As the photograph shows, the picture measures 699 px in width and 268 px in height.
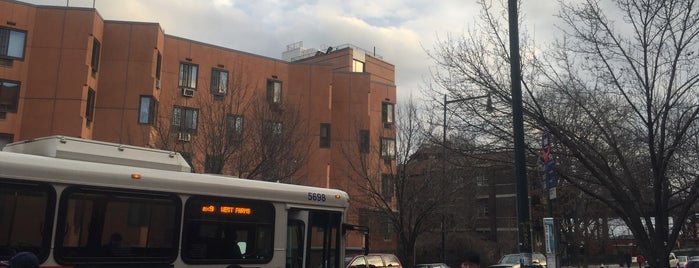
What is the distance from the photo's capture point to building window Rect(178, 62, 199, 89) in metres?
33.9

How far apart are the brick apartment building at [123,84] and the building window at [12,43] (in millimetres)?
44

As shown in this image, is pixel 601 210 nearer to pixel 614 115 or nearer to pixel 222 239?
pixel 614 115

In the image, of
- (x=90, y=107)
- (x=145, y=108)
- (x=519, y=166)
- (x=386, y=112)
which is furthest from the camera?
(x=386, y=112)

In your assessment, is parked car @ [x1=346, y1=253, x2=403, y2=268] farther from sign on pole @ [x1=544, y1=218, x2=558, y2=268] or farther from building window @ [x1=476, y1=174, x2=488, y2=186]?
sign on pole @ [x1=544, y1=218, x2=558, y2=268]

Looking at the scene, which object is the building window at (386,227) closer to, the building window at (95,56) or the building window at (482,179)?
the building window at (482,179)

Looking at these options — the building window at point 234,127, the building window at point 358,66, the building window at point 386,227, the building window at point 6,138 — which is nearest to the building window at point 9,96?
the building window at point 6,138

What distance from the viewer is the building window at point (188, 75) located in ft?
111

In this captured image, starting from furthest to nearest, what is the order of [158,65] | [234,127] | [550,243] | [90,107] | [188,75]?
1. [188,75]
2. [158,65]
3. [90,107]
4. [234,127]
5. [550,243]

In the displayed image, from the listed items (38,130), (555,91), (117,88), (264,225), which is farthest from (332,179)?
(264,225)

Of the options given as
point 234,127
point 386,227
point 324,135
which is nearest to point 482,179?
point 386,227

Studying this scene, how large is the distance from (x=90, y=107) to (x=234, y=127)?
34.8 feet

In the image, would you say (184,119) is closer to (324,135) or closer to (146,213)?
(324,135)

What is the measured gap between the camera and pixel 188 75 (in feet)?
112

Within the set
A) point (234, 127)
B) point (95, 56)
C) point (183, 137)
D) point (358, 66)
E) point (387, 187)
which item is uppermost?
point (358, 66)
